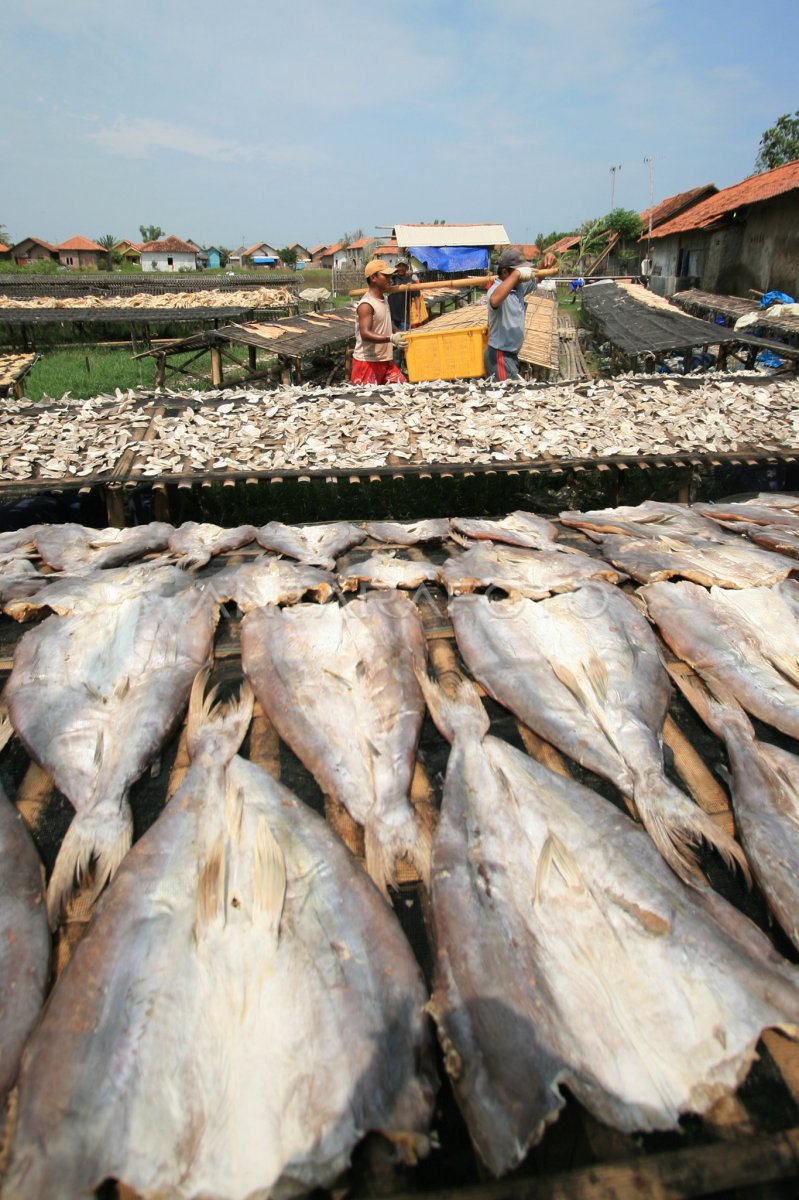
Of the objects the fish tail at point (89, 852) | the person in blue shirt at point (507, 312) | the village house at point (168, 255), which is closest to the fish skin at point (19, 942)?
the fish tail at point (89, 852)

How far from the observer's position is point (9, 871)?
79.3 inches

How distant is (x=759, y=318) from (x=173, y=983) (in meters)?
19.8

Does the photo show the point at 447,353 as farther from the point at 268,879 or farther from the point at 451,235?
the point at 451,235

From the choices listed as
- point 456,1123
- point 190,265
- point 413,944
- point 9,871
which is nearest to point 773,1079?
point 456,1123

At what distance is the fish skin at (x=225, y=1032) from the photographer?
4.58 feet

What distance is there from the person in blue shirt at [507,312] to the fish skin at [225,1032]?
893 cm

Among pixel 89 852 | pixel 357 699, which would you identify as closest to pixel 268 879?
pixel 89 852

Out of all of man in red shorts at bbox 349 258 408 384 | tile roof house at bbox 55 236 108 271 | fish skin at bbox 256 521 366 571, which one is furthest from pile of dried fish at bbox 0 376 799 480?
tile roof house at bbox 55 236 108 271

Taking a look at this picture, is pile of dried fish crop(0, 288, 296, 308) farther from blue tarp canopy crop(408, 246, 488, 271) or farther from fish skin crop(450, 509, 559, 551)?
fish skin crop(450, 509, 559, 551)

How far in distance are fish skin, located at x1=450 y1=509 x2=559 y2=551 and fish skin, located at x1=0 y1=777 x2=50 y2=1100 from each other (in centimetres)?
322

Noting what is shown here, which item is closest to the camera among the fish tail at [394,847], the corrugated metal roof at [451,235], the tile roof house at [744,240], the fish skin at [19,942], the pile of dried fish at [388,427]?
the fish skin at [19,942]

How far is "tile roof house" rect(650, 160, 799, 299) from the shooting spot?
20312mm

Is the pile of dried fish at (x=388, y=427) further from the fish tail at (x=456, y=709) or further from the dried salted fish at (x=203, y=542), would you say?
the fish tail at (x=456, y=709)

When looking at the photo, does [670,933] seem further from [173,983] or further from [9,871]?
[9,871]
